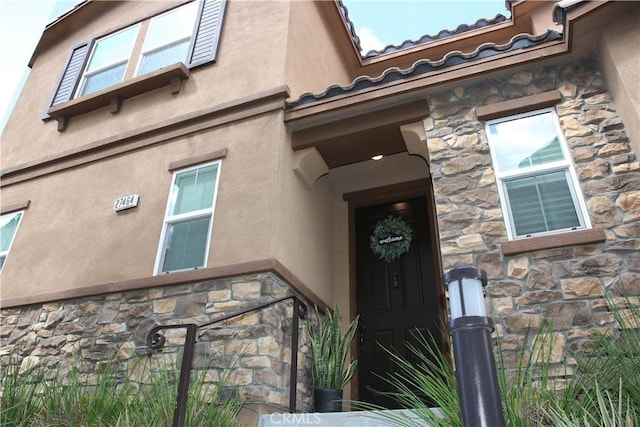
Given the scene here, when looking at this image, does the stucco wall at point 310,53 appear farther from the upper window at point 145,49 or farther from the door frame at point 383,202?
the door frame at point 383,202

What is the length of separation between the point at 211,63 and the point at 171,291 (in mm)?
3080

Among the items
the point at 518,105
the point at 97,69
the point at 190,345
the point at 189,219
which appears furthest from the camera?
the point at 97,69

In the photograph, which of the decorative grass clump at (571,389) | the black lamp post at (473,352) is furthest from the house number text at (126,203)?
the black lamp post at (473,352)

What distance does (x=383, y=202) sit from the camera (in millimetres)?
6004

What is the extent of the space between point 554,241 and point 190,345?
9.41 ft

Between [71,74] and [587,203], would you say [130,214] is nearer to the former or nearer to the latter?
[71,74]

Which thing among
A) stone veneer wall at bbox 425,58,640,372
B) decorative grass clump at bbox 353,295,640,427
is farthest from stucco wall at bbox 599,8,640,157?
decorative grass clump at bbox 353,295,640,427

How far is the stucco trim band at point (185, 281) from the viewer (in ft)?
13.5

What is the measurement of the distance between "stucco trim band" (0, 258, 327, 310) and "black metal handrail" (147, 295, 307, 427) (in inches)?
10.6

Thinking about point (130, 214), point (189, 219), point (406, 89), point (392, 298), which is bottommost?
point (392, 298)

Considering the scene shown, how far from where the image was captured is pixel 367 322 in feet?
17.6

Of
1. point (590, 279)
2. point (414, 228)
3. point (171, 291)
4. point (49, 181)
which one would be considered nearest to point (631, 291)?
Answer: point (590, 279)

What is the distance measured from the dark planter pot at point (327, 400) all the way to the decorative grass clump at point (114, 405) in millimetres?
781

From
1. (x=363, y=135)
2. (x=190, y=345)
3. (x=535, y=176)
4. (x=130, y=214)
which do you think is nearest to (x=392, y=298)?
(x=363, y=135)
